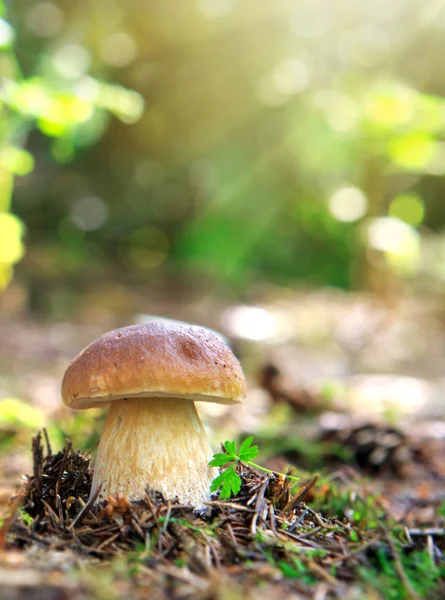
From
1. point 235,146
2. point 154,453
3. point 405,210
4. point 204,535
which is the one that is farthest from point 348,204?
point 204,535

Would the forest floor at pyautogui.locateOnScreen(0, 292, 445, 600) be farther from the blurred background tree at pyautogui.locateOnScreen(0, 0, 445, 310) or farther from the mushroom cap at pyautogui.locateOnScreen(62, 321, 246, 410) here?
the blurred background tree at pyautogui.locateOnScreen(0, 0, 445, 310)

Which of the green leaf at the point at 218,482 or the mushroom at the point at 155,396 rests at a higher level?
the mushroom at the point at 155,396

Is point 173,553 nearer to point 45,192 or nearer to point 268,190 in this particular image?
point 45,192

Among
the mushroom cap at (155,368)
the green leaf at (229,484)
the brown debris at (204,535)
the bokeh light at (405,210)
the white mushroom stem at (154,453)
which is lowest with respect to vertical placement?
the brown debris at (204,535)

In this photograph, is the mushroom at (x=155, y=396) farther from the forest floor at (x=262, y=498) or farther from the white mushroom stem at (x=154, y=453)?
the forest floor at (x=262, y=498)

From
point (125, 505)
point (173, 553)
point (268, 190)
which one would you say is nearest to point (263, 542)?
point (173, 553)

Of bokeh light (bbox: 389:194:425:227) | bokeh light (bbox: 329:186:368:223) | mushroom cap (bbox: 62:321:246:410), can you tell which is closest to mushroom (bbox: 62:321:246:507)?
mushroom cap (bbox: 62:321:246:410)

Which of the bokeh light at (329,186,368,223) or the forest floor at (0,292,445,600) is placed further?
the bokeh light at (329,186,368,223)

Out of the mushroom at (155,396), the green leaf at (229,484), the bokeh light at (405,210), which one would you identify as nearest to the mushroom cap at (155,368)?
the mushroom at (155,396)
